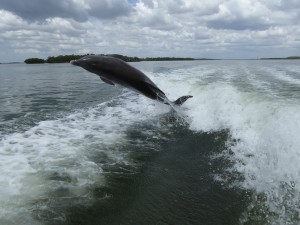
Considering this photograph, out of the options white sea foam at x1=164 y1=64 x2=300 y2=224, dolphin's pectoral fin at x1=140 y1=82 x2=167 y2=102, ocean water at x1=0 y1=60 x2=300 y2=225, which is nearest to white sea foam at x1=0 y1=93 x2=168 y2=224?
ocean water at x1=0 y1=60 x2=300 y2=225

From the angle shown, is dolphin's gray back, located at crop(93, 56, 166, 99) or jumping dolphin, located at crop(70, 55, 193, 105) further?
dolphin's gray back, located at crop(93, 56, 166, 99)

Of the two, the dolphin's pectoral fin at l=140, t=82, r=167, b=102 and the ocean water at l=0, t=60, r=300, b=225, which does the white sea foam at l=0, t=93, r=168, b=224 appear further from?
the dolphin's pectoral fin at l=140, t=82, r=167, b=102

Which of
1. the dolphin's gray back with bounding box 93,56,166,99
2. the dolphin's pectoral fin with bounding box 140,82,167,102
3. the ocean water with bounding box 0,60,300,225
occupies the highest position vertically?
the dolphin's gray back with bounding box 93,56,166,99

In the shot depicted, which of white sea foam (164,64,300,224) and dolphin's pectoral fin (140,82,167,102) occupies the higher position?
dolphin's pectoral fin (140,82,167,102)

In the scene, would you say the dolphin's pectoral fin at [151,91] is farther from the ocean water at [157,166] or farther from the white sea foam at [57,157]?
the white sea foam at [57,157]

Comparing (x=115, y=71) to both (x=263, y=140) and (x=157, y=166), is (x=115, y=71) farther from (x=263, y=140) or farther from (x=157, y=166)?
(x=263, y=140)

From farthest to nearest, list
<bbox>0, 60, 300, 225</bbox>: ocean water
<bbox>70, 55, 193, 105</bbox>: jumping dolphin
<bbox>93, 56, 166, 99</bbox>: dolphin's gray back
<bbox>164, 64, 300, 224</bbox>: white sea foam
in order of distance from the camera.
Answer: <bbox>93, 56, 166, 99</bbox>: dolphin's gray back < <bbox>70, 55, 193, 105</bbox>: jumping dolphin < <bbox>164, 64, 300, 224</bbox>: white sea foam < <bbox>0, 60, 300, 225</bbox>: ocean water

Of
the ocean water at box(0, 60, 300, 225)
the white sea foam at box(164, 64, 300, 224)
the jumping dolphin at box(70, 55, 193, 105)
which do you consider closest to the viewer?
the ocean water at box(0, 60, 300, 225)

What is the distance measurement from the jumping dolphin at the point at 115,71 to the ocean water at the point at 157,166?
1444mm

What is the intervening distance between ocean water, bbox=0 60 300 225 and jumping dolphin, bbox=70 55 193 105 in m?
1.44

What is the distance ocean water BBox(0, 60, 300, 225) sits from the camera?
188 inches

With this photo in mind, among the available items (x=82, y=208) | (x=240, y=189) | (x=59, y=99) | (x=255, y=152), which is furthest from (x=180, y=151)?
(x=59, y=99)

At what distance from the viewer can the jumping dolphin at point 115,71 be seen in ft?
24.6

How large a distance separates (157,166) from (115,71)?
98.9 inches
